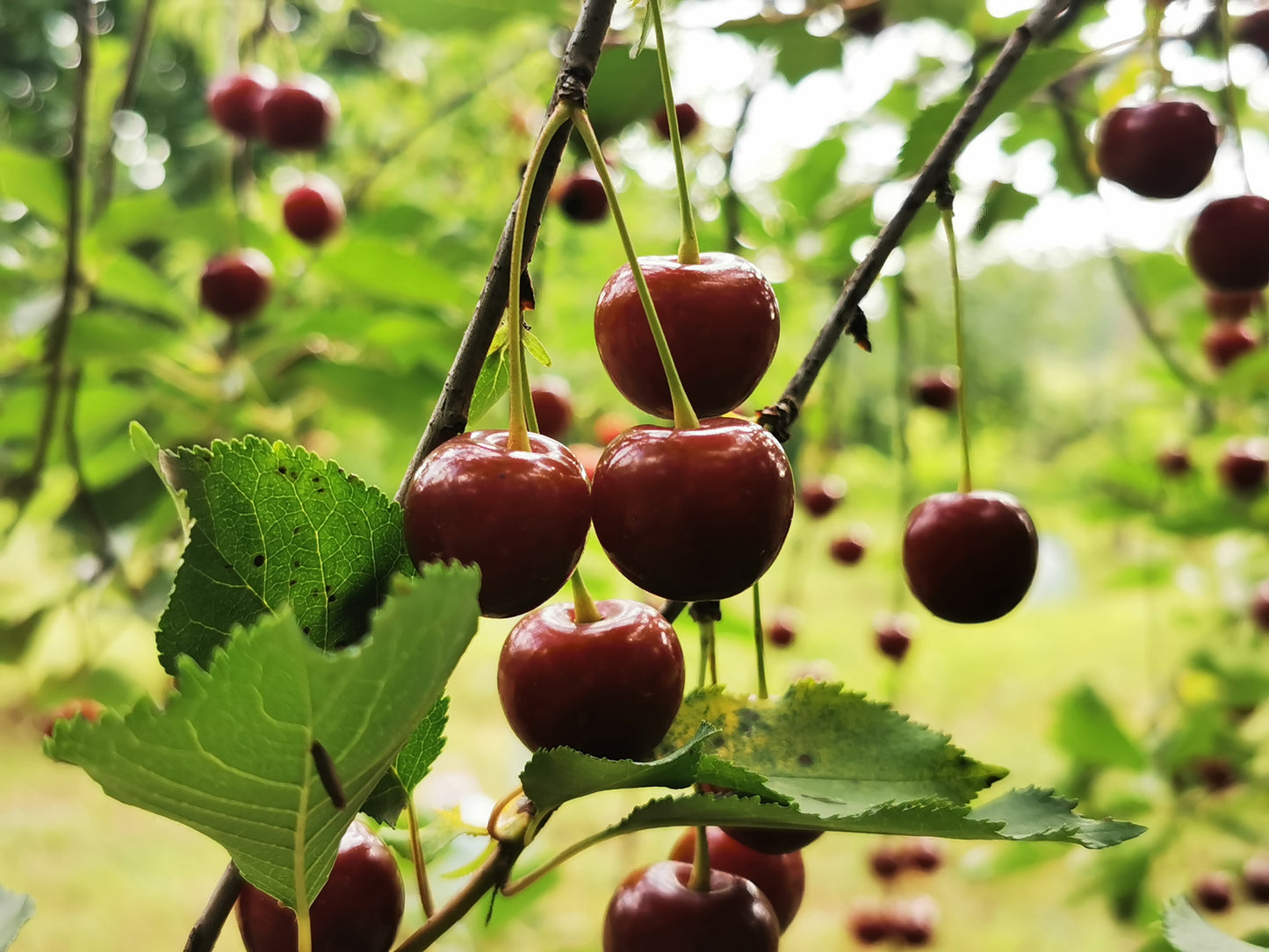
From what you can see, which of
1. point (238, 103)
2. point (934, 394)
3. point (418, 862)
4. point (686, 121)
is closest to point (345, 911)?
point (418, 862)

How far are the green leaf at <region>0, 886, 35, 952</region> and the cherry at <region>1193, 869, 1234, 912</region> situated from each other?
202cm

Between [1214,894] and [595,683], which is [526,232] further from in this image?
[1214,894]

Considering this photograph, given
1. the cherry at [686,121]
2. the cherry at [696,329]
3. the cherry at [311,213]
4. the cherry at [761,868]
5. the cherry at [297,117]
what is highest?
the cherry at [297,117]

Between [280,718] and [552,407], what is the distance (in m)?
0.74

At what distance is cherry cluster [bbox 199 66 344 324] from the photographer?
131cm

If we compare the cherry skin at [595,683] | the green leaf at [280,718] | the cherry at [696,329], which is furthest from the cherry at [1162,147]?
the green leaf at [280,718]

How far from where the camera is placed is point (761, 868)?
567 millimetres

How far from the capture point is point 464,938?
1553mm

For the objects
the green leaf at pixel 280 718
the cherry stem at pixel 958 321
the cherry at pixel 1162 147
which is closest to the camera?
the green leaf at pixel 280 718

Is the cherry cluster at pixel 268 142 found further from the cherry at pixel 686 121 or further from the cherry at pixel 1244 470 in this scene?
the cherry at pixel 1244 470

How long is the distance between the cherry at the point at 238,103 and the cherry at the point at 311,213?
3.9 inches

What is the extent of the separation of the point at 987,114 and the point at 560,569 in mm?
531

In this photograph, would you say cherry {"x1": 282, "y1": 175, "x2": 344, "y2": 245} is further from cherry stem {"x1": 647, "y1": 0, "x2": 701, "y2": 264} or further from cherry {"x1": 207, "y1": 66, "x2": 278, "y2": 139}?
cherry stem {"x1": 647, "y1": 0, "x2": 701, "y2": 264}

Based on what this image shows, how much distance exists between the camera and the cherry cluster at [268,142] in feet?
4.30
